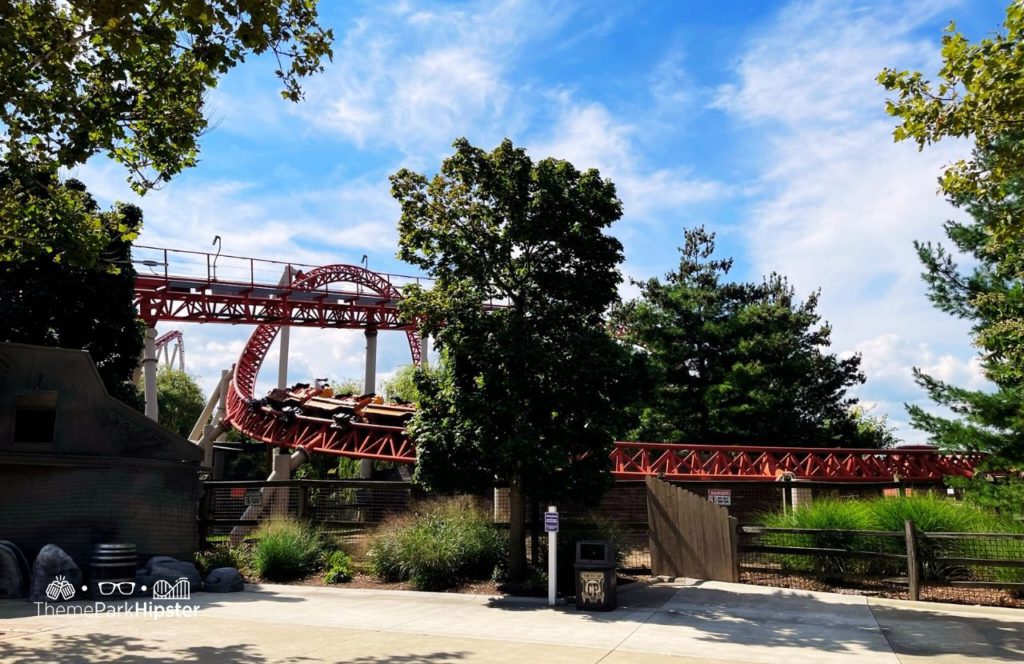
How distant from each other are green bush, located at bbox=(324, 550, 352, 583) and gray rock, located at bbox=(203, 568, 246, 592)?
5.39 ft

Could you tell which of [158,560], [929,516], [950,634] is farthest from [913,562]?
[158,560]

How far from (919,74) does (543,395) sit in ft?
25.6

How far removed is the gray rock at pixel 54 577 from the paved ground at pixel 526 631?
0.32 meters

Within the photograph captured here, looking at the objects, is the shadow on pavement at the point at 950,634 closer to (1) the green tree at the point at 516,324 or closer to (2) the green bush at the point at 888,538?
(2) the green bush at the point at 888,538

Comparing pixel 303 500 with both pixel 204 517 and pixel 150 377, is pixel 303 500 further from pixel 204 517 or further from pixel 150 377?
pixel 150 377

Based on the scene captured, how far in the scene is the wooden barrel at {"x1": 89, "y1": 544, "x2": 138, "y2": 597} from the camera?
13227mm

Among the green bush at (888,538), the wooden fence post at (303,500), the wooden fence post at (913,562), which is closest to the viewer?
the wooden fence post at (913,562)

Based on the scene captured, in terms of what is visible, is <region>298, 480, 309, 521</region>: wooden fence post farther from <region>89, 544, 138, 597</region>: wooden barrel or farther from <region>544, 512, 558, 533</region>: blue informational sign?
<region>544, 512, 558, 533</region>: blue informational sign

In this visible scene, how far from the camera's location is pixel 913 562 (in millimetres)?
12711

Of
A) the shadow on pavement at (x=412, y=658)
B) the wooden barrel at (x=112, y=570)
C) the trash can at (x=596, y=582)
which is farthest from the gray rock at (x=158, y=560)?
the trash can at (x=596, y=582)

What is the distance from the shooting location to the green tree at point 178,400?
58656mm

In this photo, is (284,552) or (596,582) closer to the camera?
(596,582)

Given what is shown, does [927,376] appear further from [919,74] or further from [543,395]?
[543,395]

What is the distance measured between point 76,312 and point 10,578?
33.6 ft
